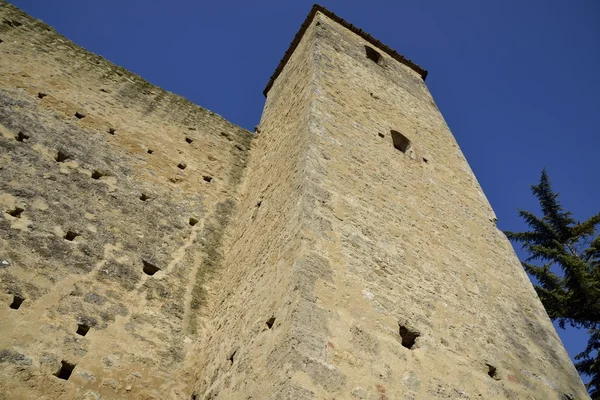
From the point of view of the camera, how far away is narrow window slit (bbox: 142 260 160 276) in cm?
557

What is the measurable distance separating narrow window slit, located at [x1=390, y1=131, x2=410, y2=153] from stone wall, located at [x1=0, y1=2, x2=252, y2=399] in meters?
2.58

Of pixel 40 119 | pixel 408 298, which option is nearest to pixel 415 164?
pixel 408 298

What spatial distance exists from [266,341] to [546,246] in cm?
1159

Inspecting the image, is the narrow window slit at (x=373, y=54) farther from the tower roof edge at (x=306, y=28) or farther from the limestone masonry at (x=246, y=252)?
the limestone masonry at (x=246, y=252)

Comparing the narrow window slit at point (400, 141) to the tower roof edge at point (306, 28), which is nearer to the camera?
the narrow window slit at point (400, 141)

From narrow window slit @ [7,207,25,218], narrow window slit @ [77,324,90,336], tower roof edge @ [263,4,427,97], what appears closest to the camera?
narrow window slit @ [77,324,90,336]

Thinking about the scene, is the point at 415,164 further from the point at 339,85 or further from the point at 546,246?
the point at 546,246

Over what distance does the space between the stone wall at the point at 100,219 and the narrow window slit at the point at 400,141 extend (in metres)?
2.58

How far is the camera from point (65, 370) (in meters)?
4.26

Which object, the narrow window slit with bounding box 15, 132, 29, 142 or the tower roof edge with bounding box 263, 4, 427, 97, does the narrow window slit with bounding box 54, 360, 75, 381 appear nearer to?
the narrow window slit with bounding box 15, 132, 29, 142

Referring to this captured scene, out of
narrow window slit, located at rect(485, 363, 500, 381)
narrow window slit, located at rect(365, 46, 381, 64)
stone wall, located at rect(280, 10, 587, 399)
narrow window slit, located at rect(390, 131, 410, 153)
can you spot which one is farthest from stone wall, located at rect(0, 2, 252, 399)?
narrow window slit, located at rect(365, 46, 381, 64)

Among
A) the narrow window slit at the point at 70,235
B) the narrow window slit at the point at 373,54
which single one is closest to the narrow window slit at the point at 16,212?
the narrow window slit at the point at 70,235

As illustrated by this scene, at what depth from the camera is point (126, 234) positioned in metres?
5.77

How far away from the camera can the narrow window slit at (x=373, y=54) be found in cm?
1011
